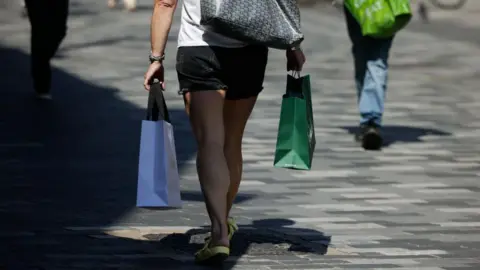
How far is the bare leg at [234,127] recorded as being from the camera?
6922 mm

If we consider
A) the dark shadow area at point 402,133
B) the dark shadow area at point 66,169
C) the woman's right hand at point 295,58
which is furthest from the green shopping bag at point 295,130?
the dark shadow area at point 402,133

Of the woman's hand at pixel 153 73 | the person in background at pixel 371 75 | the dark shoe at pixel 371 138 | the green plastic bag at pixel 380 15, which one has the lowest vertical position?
the dark shoe at pixel 371 138

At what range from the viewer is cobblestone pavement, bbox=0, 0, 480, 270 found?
7.00 m

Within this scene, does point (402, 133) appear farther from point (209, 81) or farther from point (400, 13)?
point (209, 81)

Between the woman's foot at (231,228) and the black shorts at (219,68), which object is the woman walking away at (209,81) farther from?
the woman's foot at (231,228)

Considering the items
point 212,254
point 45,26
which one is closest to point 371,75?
point 45,26

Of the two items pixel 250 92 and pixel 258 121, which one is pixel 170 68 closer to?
pixel 258 121

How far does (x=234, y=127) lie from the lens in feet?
22.9

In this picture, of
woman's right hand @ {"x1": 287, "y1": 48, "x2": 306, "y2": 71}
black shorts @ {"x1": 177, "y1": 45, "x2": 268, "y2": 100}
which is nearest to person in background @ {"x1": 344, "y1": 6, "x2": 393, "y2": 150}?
woman's right hand @ {"x1": 287, "y1": 48, "x2": 306, "y2": 71}

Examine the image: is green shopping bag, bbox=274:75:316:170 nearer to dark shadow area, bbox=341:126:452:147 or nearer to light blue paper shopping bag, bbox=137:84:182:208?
light blue paper shopping bag, bbox=137:84:182:208

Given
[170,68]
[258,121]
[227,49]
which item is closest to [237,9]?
[227,49]

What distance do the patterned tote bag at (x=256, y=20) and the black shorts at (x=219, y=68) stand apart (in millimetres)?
163

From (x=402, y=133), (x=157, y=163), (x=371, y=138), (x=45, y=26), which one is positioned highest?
(x=157, y=163)

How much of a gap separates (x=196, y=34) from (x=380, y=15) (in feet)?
13.7
